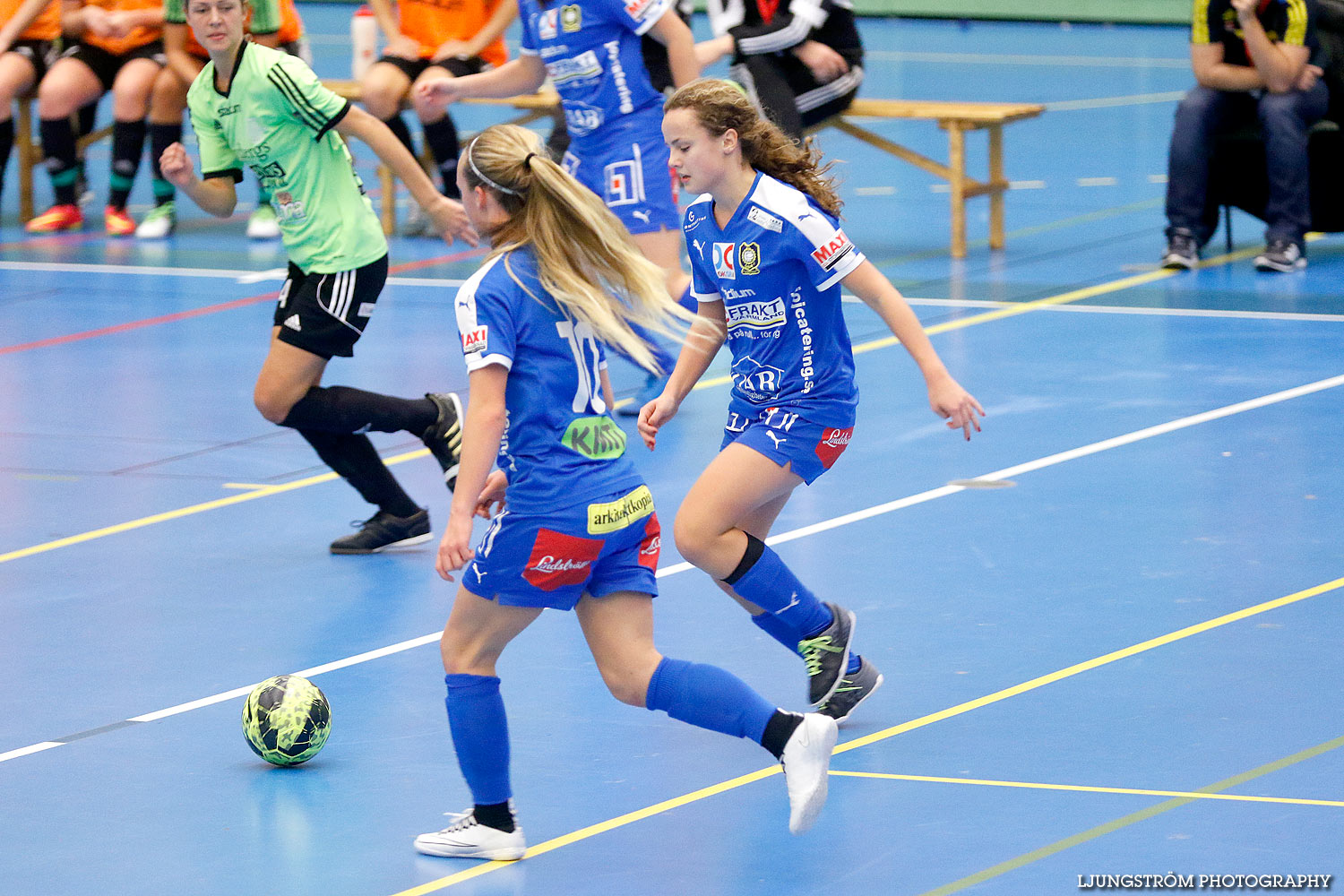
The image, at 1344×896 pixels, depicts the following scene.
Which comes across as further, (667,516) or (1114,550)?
(667,516)

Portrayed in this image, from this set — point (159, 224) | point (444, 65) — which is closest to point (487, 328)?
point (444, 65)

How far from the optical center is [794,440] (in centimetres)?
484

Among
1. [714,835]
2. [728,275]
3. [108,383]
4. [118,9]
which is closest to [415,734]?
[714,835]

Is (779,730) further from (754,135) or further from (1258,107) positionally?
(1258,107)

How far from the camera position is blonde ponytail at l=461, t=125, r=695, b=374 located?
4129 millimetres

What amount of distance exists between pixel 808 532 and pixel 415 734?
2.06 metres

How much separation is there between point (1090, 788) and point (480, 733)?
1.37 metres

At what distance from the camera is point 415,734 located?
4957mm

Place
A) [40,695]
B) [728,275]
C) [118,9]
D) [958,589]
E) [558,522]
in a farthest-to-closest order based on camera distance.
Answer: [118,9] → [958,589] → [40,695] → [728,275] → [558,522]

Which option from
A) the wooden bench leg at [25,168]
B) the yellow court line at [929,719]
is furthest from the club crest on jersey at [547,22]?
the wooden bench leg at [25,168]

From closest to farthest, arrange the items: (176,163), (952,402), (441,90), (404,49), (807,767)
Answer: (807,767), (952,402), (176,163), (441,90), (404,49)

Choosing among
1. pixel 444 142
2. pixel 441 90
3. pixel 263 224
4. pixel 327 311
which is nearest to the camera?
pixel 327 311

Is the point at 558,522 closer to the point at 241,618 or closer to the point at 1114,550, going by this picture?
the point at 241,618

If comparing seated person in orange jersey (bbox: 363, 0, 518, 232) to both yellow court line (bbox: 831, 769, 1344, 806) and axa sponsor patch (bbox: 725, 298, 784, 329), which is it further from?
yellow court line (bbox: 831, 769, 1344, 806)
